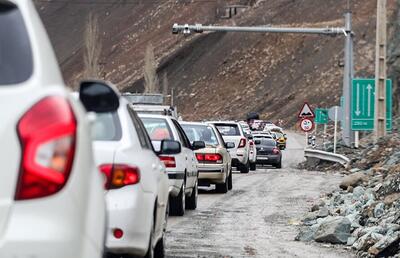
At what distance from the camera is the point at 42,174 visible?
4953 mm

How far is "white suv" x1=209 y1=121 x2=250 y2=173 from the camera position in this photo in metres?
36.8

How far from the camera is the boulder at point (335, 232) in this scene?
50.0 ft

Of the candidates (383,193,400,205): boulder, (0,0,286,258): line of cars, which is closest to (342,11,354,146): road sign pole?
(383,193,400,205): boulder

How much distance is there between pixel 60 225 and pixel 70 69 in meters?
170

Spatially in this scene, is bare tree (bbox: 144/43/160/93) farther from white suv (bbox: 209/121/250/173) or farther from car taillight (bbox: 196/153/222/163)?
car taillight (bbox: 196/153/222/163)

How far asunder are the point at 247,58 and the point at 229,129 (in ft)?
281

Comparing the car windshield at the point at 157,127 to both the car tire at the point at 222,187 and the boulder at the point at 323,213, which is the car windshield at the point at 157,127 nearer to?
the boulder at the point at 323,213

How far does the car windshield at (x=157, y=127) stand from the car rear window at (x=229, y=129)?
62.0 feet

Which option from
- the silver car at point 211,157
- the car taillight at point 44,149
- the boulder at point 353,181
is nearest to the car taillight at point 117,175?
the car taillight at point 44,149

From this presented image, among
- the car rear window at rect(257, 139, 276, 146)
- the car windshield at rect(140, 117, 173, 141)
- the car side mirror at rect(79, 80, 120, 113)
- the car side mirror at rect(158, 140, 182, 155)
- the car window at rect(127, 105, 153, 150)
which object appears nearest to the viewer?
the car side mirror at rect(79, 80, 120, 113)

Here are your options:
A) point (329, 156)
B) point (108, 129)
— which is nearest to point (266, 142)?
point (329, 156)

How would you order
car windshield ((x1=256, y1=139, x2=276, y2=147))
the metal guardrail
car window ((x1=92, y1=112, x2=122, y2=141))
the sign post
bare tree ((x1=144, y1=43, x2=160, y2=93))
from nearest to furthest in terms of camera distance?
car window ((x1=92, y1=112, x2=122, y2=141)), the metal guardrail, car windshield ((x1=256, y1=139, x2=276, y2=147)), the sign post, bare tree ((x1=144, y1=43, x2=160, y2=93))

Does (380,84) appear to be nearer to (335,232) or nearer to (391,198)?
(391,198)

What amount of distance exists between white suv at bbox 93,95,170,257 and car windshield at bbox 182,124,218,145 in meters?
15.2
